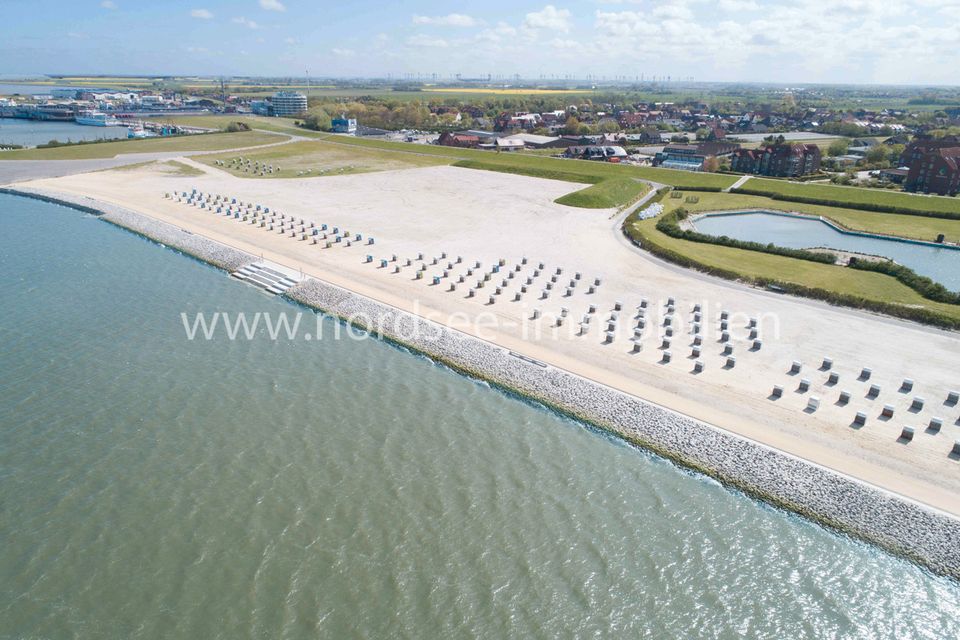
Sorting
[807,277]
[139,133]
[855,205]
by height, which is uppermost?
[139,133]

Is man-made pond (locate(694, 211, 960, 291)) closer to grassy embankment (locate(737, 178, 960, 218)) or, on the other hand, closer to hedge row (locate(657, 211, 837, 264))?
hedge row (locate(657, 211, 837, 264))

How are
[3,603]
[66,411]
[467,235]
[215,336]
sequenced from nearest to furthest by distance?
[3,603] < [66,411] < [215,336] < [467,235]

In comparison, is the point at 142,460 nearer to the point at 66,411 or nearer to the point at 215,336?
the point at 66,411

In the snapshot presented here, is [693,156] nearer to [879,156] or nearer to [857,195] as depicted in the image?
[857,195]

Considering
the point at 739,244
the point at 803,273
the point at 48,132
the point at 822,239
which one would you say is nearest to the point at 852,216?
the point at 822,239

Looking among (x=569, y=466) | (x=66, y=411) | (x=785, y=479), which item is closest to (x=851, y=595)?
(x=785, y=479)

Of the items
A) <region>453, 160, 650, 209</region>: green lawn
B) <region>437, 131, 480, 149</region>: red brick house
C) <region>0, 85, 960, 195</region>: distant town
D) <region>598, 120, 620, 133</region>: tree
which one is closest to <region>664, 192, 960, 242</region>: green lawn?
<region>453, 160, 650, 209</region>: green lawn
